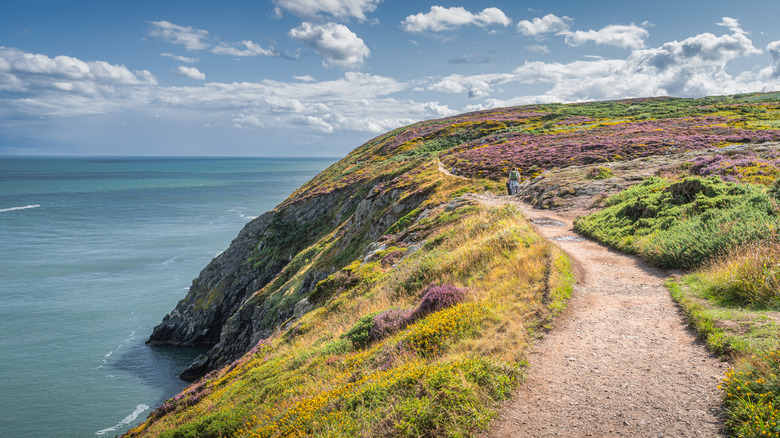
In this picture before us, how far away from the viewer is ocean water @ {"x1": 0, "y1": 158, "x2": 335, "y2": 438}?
1241 inches

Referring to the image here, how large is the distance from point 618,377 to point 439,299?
535 centimetres

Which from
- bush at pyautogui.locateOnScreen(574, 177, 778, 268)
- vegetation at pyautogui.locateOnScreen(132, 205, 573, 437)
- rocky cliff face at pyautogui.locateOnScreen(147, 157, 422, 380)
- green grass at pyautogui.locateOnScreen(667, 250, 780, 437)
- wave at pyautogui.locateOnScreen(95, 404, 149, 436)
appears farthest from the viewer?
rocky cliff face at pyautogui.locateOnScreen(147, 157, 422, 380)

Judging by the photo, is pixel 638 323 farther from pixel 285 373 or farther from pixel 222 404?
pixel 222 404

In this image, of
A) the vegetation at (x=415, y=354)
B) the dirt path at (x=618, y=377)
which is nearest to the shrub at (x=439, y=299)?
the vegetation at (x=415, y=354)

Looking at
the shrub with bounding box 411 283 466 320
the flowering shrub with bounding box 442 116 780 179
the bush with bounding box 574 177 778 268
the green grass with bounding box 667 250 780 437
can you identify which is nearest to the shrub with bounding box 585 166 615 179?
the flowering shrub with bounding box 442 116 780 179

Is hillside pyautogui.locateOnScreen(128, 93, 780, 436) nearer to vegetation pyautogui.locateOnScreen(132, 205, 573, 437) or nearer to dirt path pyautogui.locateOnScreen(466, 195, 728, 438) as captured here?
vegetation pyautogui.locateOnScreen(132, 205, 573, 437)

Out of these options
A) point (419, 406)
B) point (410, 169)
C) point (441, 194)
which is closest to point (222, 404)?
point (419, 406)

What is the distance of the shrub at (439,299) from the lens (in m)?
11.5

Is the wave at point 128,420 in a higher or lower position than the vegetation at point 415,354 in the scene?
lower

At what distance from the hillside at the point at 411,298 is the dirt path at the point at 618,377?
1.60 ft

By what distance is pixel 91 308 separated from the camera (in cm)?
5009

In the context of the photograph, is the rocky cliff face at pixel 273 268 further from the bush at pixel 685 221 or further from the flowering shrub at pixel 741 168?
the flowering shrub at pixel 741 168

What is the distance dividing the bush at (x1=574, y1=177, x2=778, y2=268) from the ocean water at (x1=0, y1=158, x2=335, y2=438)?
3495cm

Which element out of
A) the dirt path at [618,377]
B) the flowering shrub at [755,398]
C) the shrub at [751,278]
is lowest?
the dirt path at [618,377]
